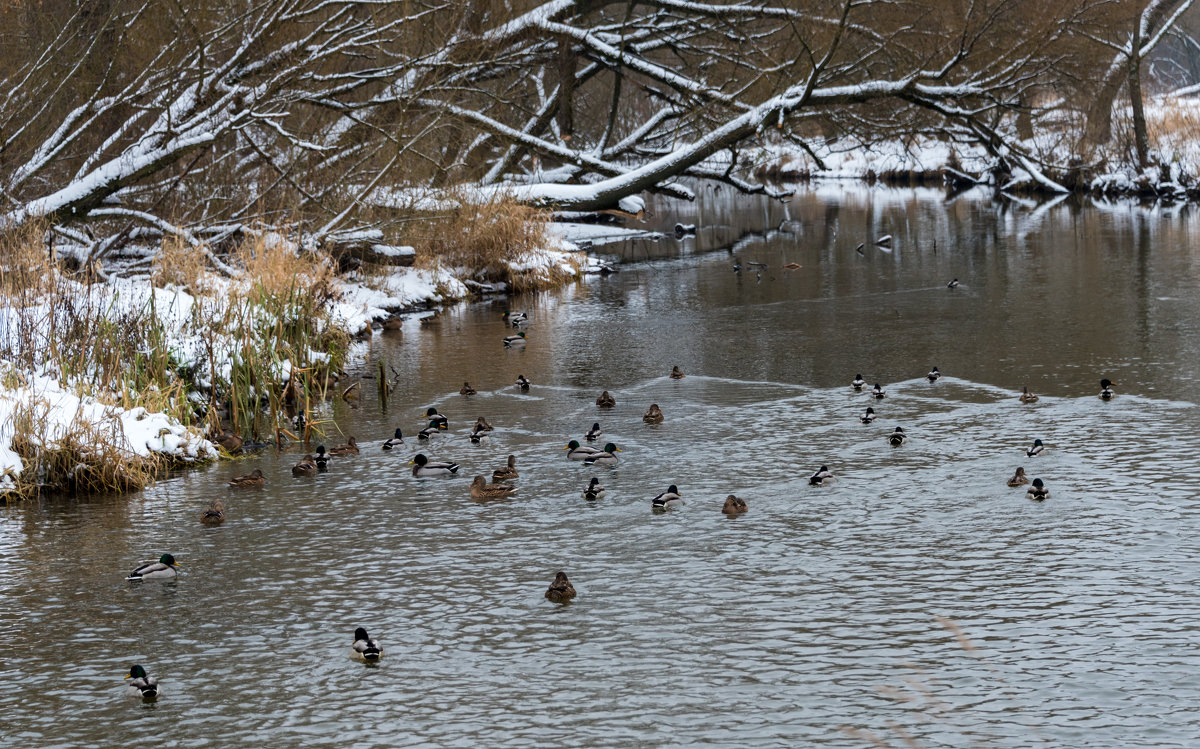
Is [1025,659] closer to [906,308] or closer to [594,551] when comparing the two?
[594,551]

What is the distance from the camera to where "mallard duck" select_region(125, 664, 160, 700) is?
7.61 m

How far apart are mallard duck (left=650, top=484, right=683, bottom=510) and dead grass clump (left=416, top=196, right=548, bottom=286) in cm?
1552

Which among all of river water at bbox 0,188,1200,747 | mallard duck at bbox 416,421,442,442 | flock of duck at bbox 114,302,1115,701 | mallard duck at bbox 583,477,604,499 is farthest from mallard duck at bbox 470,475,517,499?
mallard duck at bbox 416,421,442,442

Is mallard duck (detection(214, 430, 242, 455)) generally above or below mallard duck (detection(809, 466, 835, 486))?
above

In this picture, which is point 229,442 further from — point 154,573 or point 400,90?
point 400,90

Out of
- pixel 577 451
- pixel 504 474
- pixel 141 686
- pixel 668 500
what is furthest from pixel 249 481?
pixel 141 686

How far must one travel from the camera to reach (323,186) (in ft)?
79.3

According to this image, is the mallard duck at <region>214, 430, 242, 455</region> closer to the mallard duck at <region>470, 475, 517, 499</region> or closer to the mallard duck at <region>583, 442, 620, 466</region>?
the mallard duck at <region>470, 475, 517, 499</region>

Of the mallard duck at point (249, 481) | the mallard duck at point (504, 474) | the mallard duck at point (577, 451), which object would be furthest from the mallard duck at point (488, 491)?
the mallard duck at point (249, 481)

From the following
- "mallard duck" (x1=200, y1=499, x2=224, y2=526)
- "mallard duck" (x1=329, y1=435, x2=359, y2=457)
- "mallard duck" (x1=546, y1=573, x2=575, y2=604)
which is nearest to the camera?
"mallard duck" (x1=546, y1=573, x2=575, y2=604)

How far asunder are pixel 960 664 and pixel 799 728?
1.35 m

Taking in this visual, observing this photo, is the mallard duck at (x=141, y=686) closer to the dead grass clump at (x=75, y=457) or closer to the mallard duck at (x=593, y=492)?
the mallard duck at (x=593, y=492)

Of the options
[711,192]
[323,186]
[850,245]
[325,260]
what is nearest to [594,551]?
[325,260]

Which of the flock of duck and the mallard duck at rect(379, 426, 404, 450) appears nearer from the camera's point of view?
the flock of duck
